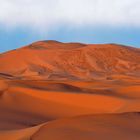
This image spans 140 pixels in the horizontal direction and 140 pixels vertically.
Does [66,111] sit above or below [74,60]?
below

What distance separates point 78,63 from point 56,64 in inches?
85.2

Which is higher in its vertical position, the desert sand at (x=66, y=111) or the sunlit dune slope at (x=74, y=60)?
the sunlit dune slope at (x=74, y=60)

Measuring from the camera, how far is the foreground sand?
4.99 meters

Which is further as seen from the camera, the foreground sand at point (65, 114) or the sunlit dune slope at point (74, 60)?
the sunlit dune slope at point (74, 60)

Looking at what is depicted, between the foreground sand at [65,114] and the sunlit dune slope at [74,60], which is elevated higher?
the sunlit dune slope at [74,60]

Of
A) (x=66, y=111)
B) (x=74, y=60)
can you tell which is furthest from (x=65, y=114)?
(x=74, y=60)

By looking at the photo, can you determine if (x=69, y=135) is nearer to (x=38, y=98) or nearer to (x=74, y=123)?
(x=74, y=123)

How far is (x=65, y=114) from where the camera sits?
860 cm

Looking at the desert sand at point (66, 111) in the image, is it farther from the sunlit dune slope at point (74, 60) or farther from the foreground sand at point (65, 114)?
the sunlit dune slope at point (74, 60)

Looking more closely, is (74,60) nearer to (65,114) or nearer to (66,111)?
(66,111)

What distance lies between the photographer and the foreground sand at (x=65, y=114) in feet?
16.4

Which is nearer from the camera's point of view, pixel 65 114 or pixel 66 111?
pixel 65 114

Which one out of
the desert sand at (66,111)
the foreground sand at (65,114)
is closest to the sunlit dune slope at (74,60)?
the desert sand at (66,111)

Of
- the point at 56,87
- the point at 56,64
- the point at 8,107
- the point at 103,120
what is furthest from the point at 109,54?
the point at 103,120
